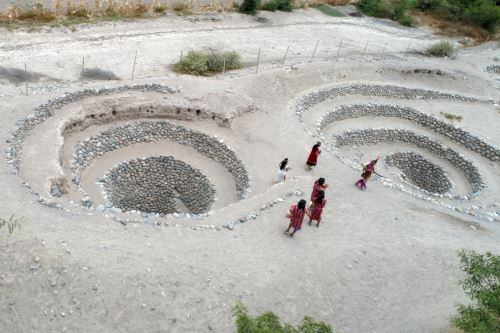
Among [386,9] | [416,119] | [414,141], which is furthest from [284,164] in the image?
[386,9]

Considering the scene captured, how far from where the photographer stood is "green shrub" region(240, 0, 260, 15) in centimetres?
3666

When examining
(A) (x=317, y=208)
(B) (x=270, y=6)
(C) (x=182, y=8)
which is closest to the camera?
(A) (x=317, y=208)

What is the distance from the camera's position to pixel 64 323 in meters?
9.91

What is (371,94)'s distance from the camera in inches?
1078

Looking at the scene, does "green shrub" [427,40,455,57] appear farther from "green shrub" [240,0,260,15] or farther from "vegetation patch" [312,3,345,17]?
"green shrub" [240,0,260,15]

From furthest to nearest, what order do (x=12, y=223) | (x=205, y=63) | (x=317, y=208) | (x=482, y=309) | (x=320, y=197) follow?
1. (x=205, y=63)
2. (x=317, y=208)
3. (x=320, y=197)
4. (x=12, y=223)
5. (x=482, y=309)

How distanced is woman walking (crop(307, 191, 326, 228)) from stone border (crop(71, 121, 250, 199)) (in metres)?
4.21

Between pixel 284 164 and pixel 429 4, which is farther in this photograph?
pixel 429 4

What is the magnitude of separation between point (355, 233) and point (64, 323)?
915 cm

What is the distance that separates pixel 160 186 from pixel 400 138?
586 inches

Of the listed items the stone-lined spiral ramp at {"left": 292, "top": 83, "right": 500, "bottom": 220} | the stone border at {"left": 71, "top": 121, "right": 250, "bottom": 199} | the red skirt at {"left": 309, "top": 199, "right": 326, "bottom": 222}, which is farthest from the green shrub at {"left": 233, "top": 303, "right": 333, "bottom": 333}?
the stone-lined spiral ramp at {"left": 292, "top": 83, "right": 500, "bottom": 220}

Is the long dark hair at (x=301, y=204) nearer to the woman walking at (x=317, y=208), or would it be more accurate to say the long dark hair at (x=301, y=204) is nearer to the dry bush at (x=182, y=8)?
the woman walking at (x=317, y=208)

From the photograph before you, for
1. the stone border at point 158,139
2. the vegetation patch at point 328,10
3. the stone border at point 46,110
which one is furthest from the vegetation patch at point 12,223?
the vegetation patch at point 328,10

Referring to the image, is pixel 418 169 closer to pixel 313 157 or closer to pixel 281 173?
pixel 313 157
